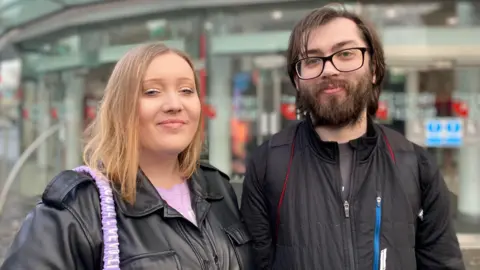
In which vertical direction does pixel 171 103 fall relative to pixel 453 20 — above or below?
below

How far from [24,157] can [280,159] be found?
6578mm

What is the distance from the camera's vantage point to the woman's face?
58.4 inches

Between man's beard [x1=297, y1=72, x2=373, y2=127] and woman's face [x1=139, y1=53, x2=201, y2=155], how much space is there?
487 millimetres

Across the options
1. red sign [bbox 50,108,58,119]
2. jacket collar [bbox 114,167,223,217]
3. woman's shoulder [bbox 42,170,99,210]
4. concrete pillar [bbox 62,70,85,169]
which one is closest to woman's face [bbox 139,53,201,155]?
jacket collar [bbox 114,167,223,217]

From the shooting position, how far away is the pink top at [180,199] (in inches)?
61.2

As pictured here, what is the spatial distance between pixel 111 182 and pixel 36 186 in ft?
22.9

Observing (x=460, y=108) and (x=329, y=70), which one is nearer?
(x=329, y=70)

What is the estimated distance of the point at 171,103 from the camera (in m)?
1.49

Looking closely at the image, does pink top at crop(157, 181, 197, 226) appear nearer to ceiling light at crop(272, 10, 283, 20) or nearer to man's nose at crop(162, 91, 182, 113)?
man's nose at crop(162, 91, 182, 113)

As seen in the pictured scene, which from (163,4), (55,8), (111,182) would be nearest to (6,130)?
(55,8)

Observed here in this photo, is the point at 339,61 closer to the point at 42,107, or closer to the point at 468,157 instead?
the point at 468,157

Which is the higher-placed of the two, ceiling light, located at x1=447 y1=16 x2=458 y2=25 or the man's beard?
ceiling light, located at x1=447 y1=16 x2=458 y2=25

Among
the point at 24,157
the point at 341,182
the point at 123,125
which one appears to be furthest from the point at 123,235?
the point at 24,157

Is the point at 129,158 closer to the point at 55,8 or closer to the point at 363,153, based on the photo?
the point at 363,153
